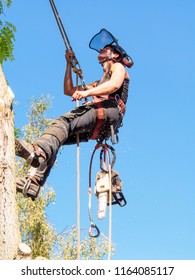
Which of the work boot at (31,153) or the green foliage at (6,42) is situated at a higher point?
the green foliage at (6,42)

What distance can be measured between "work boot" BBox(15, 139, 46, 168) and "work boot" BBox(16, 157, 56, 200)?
8.3 inches

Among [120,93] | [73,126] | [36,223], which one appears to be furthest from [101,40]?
[36,223]

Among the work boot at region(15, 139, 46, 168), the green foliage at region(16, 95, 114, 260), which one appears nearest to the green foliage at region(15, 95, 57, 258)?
the green foliage at region(16, 95, 114, 260)

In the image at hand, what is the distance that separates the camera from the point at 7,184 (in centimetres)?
489

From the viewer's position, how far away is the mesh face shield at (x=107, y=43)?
6.69 meters

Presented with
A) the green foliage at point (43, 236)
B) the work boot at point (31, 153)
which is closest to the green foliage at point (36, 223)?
the green foliage at point (43, 236)

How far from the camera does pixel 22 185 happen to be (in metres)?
5.82

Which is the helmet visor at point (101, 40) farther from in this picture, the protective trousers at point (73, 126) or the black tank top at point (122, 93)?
the protective trousers at point (73, 126)

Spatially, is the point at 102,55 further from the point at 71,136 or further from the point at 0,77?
the point at 0,77

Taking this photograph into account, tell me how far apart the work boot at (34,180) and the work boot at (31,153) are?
0.69 ft

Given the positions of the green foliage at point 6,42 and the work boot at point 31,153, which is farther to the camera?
the green foliage at point 6,42

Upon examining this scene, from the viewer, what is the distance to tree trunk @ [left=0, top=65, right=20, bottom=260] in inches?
183

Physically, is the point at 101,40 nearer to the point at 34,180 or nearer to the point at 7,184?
the point at 34,180
